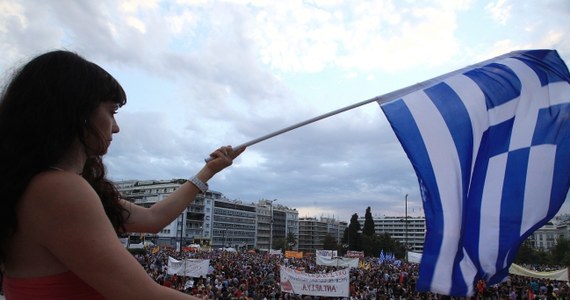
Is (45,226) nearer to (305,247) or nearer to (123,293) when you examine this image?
(123,293)

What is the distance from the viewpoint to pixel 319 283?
55.2 ft

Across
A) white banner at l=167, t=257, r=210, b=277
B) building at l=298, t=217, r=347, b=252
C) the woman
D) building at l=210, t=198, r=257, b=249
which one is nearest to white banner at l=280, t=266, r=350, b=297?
white banner at l=167, t=257, r=210, b=277

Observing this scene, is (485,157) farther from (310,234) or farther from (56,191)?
(310,234)

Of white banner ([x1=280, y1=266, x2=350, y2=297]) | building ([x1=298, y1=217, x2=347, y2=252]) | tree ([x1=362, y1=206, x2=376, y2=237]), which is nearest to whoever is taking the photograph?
white banner ([x1=280, y1=266, x2=350, y2=297])

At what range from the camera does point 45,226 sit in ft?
3.19

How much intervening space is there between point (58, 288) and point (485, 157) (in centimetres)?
349

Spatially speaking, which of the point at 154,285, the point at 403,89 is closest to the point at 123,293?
the point at 154,285

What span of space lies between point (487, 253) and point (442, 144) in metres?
0.92

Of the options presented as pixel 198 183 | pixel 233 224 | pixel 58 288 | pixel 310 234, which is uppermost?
pixel 198 183

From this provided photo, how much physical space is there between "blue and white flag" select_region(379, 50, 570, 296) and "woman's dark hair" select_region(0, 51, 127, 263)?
9.34 feet

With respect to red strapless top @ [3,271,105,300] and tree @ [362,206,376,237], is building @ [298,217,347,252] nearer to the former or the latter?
tree @ [362,206,376,237]

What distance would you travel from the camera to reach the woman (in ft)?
3.16

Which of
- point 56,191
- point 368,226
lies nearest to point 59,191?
point 56,191

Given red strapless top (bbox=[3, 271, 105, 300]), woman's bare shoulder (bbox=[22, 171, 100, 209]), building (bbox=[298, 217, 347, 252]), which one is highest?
woman's bare shoulder (bbox=[22, 171, 100, 209])
